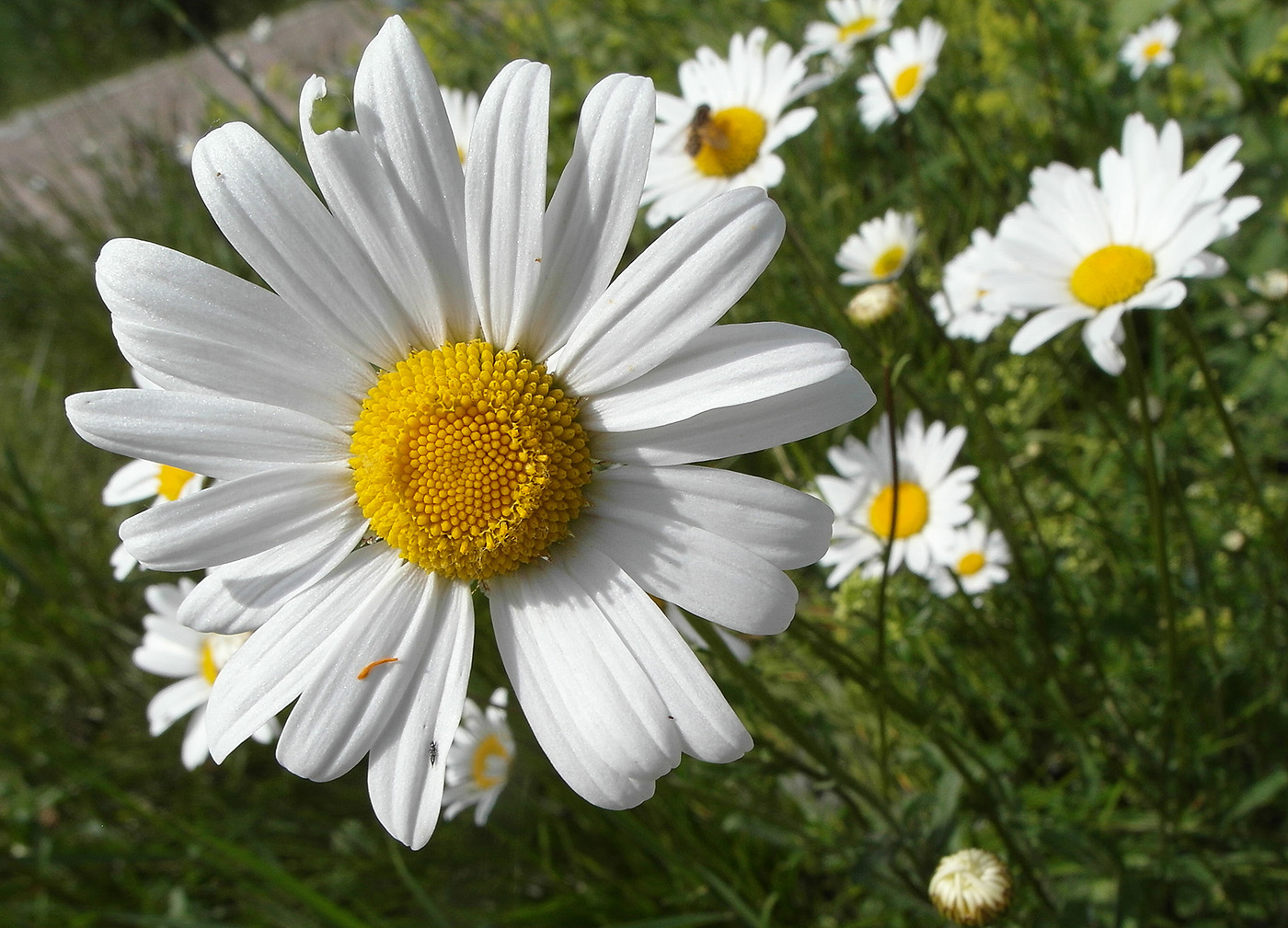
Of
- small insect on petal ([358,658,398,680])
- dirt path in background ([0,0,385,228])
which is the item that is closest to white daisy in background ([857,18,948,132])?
small insect on petal ([358,658,398,680])

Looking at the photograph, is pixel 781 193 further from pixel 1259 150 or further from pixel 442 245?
pixel 442 245

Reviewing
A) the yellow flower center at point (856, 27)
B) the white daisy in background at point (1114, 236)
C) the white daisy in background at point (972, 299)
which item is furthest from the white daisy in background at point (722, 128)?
the yellow flower center at point (856, 27)

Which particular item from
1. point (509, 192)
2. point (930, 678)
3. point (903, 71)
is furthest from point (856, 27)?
point (509, 192)

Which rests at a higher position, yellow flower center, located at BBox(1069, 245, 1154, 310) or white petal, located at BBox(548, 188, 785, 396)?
white petal, located at BBox(548, 188, 785, 396)

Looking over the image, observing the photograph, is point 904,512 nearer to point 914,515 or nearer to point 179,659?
point 914,515

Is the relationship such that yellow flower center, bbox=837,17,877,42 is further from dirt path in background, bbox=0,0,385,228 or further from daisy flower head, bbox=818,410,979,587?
dirt path in background, bbox=0,0,385,228

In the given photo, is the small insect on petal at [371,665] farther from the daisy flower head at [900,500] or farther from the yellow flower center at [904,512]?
the yellow flower center at [904,512]
